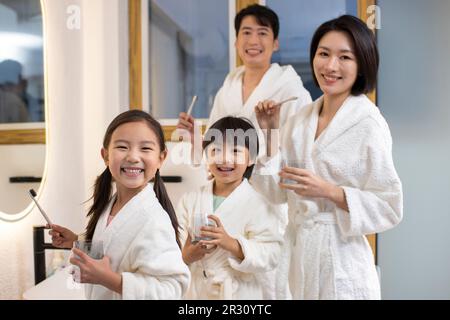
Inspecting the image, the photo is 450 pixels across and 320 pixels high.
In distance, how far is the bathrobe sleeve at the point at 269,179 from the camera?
0.93m

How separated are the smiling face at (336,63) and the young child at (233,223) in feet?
0.60

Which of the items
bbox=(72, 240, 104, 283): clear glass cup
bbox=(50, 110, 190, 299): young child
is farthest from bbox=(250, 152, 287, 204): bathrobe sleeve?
bbox=(72, 240, 104, 283): clear glass cup

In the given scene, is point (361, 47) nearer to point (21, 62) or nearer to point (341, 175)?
point (341, 175)

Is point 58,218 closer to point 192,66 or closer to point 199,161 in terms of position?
point 199,161

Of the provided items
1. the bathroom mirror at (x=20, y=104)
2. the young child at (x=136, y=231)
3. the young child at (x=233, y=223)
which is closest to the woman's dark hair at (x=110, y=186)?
the young child at (x=136, y=231)

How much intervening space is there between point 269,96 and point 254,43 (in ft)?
0.38

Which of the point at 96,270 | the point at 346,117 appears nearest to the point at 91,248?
the point at 96,270

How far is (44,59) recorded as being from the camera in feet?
3.25

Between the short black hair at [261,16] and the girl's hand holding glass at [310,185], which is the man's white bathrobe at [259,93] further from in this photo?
the girl's hand holding glass at [310,185]

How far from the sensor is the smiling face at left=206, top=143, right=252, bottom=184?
3.04 feet

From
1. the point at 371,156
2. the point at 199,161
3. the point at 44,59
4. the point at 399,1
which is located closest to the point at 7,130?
the point at 44,59

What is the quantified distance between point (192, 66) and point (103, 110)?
0.70 ft

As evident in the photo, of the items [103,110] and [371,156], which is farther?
[103,110]
